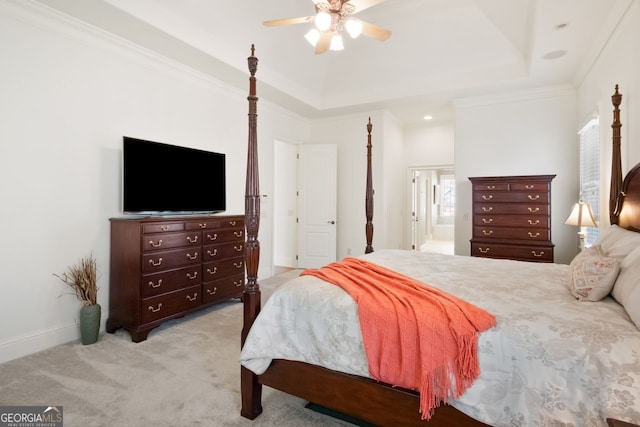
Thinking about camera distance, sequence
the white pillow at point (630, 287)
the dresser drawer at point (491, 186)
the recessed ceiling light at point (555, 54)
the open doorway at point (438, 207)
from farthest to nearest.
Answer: the open doorway at point (438, 207)
the dresser drawer at point (491, 186)
the recessed ceiling light at point (555, 54)
the white pillow at point (630, 287)

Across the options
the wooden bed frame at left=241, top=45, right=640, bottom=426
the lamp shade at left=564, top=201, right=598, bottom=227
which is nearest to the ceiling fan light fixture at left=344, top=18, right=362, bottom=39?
the wooden bed frame at left=241, top=45, right=640, bottom=426

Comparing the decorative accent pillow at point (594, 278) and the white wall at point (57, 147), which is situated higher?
the white wall at point (57, 147)

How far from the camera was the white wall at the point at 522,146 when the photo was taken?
4613 millimetres

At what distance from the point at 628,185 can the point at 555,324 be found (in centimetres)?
201

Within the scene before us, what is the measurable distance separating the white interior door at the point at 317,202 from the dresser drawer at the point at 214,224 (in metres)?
2.20

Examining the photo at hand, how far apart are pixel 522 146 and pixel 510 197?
114 centimetres

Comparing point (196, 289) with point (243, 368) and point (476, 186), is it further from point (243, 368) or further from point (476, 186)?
point (476, 186)

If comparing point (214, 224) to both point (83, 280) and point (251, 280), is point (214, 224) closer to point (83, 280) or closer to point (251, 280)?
point (83, 280)

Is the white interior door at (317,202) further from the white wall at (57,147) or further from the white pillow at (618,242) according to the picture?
the white pillow at (618,242)

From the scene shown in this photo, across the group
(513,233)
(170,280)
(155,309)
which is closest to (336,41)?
(170,280)

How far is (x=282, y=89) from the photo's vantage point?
16.0ft

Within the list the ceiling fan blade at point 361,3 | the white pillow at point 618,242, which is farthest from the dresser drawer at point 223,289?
the white pillow at point 618,242

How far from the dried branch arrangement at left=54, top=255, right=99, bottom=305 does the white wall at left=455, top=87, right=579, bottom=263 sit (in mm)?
4946

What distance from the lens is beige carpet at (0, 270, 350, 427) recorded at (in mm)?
1930
